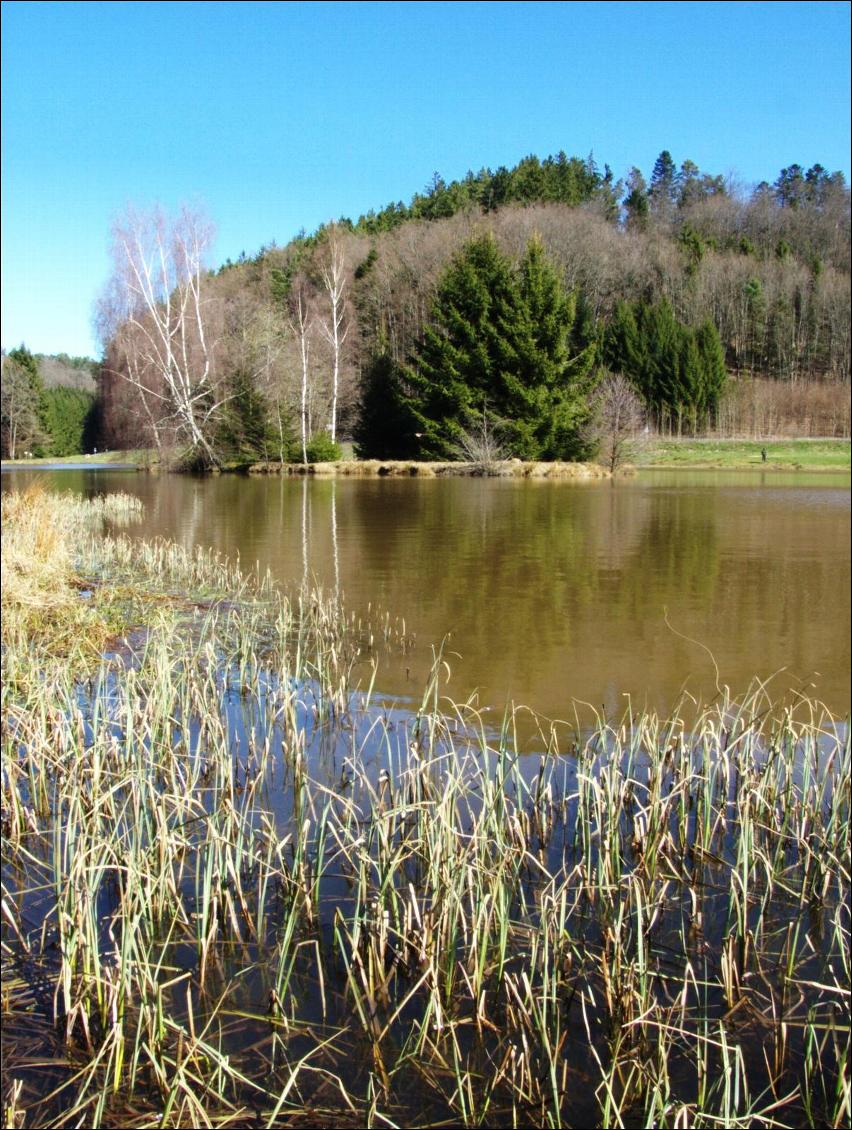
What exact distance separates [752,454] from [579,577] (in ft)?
103

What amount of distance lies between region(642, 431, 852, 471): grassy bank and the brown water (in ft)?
28.2

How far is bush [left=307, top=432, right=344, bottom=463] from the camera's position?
141 feet

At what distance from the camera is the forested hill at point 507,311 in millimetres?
41438

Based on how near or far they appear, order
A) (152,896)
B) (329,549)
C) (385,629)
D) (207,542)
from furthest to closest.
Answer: (207,542), (329,549), (385,629), (152,896)

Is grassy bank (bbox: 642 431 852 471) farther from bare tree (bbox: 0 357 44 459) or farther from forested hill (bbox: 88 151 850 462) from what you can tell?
bare tree (bbox: 0 357 44 459)

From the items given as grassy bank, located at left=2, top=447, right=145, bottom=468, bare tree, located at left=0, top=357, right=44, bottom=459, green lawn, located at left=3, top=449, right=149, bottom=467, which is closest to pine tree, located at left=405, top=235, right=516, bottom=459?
grassy bank, located at left=2, top=447, right=145, bottom=468

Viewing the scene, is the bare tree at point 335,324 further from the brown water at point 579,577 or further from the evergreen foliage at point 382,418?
the brown water at point 579,577

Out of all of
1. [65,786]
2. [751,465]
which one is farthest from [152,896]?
[751,465]

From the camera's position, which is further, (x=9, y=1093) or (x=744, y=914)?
(x=744, y=914)

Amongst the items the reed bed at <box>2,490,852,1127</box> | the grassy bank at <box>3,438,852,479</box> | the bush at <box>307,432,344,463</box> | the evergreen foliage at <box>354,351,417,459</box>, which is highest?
the evergreen foliage at <box>354,351,417,459</box>

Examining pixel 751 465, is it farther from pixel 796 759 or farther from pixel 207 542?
pixel 796 759

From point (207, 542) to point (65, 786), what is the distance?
13201 mm

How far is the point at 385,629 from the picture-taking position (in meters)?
9.02

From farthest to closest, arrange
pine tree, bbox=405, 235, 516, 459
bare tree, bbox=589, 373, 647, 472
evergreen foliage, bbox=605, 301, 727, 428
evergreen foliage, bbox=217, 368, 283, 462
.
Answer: evergreen foliage, bbox=605, 301, 727, 428
evergreen foliage, bbox=217, 368, 283, 462
pine tree, bbox=405, 235, 516, 459
bare tree, bbox=589, 373, 647, 472
